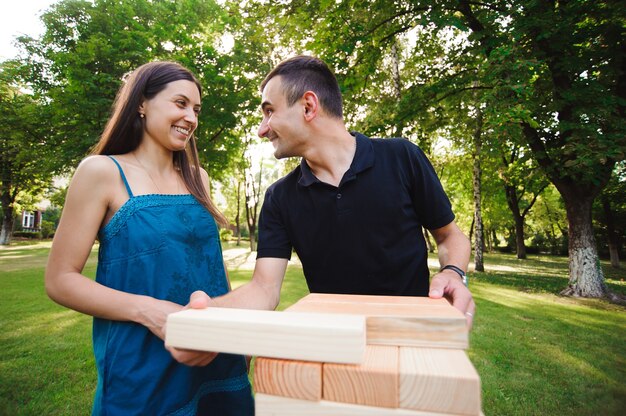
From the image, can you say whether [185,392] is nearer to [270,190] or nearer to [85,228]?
[85,228]

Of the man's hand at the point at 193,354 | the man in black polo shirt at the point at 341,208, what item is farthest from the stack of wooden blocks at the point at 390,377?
the man in black polo shirt at the point at 341,208

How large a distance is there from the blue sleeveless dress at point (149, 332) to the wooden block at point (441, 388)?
125 centimetres

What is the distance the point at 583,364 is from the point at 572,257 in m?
6.16

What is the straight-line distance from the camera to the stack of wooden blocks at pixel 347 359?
72 centimetres

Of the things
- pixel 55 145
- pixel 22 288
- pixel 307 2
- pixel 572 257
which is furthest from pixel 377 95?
pixel 22 288

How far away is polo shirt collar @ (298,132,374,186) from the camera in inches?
81.7

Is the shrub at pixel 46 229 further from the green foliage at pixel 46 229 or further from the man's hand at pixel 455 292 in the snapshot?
the man's hand at pixel 455 292

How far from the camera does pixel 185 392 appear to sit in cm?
160

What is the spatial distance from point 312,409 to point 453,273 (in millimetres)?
1206

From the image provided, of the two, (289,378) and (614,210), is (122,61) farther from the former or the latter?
(614,210)

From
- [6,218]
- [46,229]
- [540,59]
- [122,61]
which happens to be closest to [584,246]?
[540,59]

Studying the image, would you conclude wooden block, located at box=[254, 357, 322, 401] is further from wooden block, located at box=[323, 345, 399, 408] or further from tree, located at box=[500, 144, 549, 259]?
tree, located at box=[500, 144, 549, 259]

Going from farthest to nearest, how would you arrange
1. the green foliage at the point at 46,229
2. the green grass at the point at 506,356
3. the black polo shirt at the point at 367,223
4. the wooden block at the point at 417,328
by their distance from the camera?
the green foliage at the point at 46,229 < the green grass at the point at 506,356 < the black polo shirt at the point at 367,223 < the wooden block at the point at 417,328

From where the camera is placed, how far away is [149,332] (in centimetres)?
155
